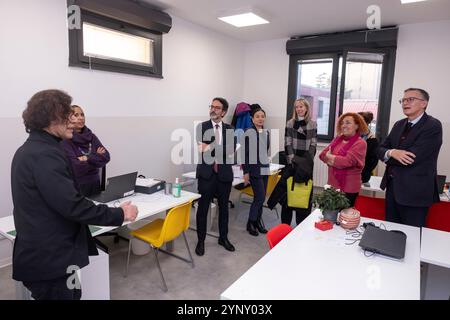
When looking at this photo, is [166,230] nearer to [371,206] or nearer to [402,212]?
[402,212]

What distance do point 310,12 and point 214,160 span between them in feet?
8.44

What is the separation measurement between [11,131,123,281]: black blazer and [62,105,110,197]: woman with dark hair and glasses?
1.38m

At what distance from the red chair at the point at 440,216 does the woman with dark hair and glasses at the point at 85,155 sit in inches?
124

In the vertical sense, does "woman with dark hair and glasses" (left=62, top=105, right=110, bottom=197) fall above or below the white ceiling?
below

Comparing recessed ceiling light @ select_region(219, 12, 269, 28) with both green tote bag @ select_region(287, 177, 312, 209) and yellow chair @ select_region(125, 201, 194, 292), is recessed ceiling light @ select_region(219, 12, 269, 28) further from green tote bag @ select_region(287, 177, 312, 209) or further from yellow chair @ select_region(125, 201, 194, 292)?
yellow chair @ select_region(125, 201, 194, 292)

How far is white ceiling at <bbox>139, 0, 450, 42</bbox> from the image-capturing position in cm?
386

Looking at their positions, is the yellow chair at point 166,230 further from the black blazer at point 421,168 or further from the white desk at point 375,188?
the white desk at point 375,188

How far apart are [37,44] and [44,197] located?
2.32 m

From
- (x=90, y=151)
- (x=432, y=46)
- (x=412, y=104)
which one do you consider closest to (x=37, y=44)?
(x=90, y=151)

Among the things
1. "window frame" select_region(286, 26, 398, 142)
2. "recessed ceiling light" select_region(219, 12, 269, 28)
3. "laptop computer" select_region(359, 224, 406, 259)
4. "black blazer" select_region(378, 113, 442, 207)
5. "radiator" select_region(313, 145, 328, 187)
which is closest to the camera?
"laptop computer" select_region(359, 224, 406, 259)

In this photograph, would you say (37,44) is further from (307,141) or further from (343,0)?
(343,0)

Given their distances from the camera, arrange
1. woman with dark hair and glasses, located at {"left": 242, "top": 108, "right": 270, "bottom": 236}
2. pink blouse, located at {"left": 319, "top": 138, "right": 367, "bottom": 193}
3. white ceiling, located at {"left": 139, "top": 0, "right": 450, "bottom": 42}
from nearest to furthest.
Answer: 1. pink blouse, located at {"left": 319, "top": 138, "right": 367, "bottom": 193}
2. woman with dark hair and glasses, located at {"left": 242, "top": 108, "right": 270, "bottom": 236}
3. white ceiling, located at {"left": 139, "top": 0, "right": 450, "bottom": 42}

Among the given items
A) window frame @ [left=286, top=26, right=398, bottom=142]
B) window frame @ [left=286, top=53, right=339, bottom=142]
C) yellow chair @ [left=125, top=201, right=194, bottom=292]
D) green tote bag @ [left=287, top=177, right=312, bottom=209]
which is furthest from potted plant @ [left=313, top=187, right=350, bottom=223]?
window frame @ [left=286, top=53, right=339, bottom=142]

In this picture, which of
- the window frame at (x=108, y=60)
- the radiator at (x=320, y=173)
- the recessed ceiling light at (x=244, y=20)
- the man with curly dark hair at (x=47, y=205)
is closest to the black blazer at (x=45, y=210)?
the man with curly dark hair at (x=47, y=205)
